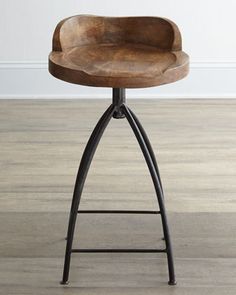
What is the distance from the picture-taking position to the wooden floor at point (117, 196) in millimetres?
2264

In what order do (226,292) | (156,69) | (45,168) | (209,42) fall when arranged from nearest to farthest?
(156,69)
(226,292)
(45,168)
(209,42)

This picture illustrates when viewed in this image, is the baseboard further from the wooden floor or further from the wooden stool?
the wooden stool

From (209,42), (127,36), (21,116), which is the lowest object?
(21,116)

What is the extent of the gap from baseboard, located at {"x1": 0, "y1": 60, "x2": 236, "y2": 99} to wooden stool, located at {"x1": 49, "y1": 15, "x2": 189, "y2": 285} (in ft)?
5.72

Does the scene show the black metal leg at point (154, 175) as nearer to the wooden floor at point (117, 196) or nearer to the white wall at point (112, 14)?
the wooden floor at point (117, 196)

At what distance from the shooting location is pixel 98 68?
1.94m

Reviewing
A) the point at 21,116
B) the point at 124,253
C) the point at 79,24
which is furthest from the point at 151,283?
the point at 21,116

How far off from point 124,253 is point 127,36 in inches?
28.1

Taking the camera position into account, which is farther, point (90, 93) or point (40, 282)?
point (90, 93)

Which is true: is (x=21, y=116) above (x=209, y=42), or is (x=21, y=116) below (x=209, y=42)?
below

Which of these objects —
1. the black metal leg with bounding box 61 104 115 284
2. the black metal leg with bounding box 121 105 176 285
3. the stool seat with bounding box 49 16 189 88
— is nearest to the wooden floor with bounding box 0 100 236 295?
the black metal leg with bounding box 121 105 176 285

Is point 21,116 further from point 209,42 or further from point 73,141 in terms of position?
point 209,42

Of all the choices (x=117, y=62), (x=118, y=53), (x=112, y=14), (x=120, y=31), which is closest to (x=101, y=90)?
(x=112, y=14)

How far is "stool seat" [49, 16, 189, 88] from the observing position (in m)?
1.88
